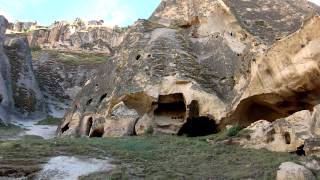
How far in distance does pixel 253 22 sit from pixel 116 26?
39.6 meters

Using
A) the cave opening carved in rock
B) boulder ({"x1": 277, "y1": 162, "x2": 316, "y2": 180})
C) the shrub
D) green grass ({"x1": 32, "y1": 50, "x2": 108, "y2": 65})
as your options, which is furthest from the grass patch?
green grass ({"x1": 32, "y1": 50, "x2": 108, "y2": 65})

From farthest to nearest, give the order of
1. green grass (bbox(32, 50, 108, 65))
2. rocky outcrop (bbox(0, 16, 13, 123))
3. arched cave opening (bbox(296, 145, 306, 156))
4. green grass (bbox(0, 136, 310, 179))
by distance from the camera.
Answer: green grass (bbox(32, 50, 108, 65)) < rocky outcrop (bbox(0, 16, 13, 123)) < arched cave opening (bbox(296, 145, 306, 156)) < green grass (bbox(0, 136, 310, 179))

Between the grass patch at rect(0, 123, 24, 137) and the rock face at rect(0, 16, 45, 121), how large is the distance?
100 cm

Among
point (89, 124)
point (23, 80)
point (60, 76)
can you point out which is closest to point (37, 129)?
point (89, 124)

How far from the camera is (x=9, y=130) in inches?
853

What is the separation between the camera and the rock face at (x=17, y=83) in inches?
1049

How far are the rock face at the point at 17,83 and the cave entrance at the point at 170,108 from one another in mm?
8639

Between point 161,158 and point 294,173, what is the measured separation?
136 inches

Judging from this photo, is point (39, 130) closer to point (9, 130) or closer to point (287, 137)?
point (9, 130)

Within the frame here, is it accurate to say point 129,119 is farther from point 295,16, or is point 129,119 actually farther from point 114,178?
point 114,178

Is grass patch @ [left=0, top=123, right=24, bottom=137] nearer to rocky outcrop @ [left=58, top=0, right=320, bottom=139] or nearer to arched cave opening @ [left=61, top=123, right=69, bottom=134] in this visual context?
arched cave opening @ [left=61, top=123, right=69, bottom=134]

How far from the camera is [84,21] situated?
5978 cm

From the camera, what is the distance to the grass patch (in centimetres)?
1995

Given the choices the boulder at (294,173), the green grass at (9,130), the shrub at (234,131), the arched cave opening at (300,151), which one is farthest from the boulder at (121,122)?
the boulder at (294,173)
